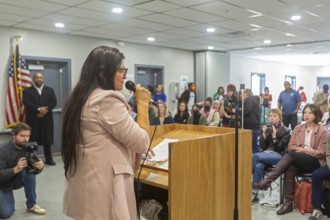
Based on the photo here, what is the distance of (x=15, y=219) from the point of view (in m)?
3.43

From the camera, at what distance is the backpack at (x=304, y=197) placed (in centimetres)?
363

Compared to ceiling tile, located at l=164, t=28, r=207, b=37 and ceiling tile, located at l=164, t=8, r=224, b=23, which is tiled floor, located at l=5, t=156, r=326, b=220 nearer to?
ceiling tile, located at l=164, t=8, r=224, b=23

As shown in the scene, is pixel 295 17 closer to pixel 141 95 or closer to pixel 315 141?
pixel 315 141

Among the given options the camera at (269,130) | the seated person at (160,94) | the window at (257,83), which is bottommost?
the camera at (269,130)

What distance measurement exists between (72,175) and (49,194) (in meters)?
3.11

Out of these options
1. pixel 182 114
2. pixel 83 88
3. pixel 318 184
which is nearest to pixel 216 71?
pixel 182 114

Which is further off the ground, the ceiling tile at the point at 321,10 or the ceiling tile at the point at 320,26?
the ceiling tile at the point at 321,10

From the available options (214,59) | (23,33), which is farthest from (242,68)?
(23,33)

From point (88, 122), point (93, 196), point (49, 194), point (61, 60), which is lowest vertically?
point (49, 194)

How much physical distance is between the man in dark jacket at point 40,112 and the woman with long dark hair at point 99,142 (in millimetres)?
4679

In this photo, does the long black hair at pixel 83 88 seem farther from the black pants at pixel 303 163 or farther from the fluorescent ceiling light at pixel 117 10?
the fluorescent ceiling light at pixel 117 10

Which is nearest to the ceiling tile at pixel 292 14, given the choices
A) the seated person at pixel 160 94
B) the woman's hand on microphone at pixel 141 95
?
the seated person at pixel 160 94

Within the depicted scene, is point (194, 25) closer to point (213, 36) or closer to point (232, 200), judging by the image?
point (213, 36)

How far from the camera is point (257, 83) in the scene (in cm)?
1275
